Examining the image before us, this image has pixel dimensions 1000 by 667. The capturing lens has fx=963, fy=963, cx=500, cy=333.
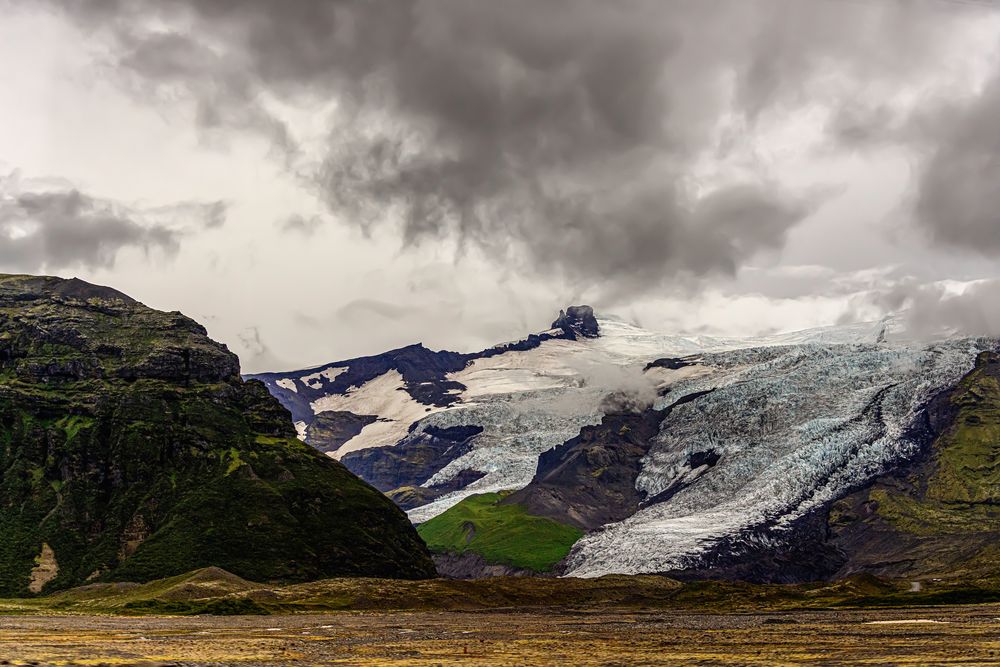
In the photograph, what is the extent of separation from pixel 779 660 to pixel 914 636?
1628 inches

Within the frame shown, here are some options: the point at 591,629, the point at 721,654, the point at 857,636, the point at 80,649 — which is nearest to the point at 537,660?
the point at 721,654

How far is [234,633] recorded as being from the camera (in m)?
139

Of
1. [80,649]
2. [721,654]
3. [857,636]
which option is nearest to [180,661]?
[80,649]

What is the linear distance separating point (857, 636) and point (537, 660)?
5425 centimetres

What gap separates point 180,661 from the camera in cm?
7925

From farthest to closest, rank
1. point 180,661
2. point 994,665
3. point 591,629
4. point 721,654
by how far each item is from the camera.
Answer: point 591,629, point 721,654, point 180,661, point 994,665

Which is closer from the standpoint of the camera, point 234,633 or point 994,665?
point 994,665

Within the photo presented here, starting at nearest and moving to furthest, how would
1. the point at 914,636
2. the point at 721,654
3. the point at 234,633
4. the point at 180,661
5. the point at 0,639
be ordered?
the point at 180,661, the point at 721,654, the point at 0,639, the point at 914,636, the point at 234,633

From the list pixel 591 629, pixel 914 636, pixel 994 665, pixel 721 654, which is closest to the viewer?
pixel 994 665

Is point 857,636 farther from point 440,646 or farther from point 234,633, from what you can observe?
point 234,633

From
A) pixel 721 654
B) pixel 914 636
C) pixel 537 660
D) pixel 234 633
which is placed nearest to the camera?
pixel 537 660

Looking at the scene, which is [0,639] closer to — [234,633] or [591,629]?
[234,633]

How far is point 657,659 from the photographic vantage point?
8769cm

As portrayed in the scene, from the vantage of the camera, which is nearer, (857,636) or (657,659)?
(657,659)
